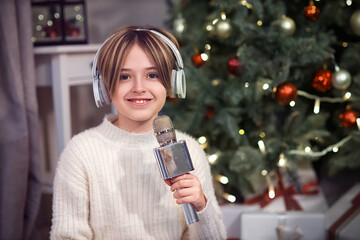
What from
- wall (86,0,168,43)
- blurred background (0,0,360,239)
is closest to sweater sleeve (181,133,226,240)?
blurred background (0,0,360,239)

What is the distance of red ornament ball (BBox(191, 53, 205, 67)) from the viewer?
1477 millimetres

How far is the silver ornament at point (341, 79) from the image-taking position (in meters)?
1.36

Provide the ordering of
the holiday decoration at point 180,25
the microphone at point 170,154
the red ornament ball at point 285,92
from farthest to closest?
1. the holiday decoration at point 180,25
2. the red ornament ball at point 285,92
3. the microphone at point 170,154

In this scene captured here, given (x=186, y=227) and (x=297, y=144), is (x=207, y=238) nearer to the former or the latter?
(x=186, y=227)

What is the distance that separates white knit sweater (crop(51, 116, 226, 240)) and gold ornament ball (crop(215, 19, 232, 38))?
2.31ft

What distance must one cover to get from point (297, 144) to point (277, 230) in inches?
12.5

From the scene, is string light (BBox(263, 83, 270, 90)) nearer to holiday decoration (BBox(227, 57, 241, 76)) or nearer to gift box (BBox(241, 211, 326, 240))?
holiday decoration (BBox(227, 57, 241, 76))

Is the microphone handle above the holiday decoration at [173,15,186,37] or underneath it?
Answer: underneath

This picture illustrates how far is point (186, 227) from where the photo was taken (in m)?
0.88

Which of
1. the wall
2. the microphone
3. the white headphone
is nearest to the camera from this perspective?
the microphone

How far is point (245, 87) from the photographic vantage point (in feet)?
4.63

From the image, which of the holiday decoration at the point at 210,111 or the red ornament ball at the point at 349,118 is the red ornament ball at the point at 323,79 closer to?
the red ornament ball at the point at 349,118

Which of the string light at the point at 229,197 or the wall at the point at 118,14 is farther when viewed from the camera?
the wall at the point at 118,14

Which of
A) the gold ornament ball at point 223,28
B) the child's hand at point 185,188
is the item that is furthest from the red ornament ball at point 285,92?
the child's hand at point 185,188
